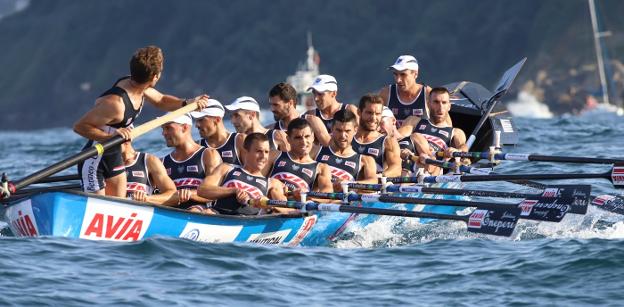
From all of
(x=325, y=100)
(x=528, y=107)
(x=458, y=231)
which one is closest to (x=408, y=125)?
(x=325, y=100)

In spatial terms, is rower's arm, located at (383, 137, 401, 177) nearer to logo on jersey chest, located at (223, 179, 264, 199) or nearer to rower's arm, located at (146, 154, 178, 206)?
logo on jersey chest, located at (223, 179, 264, 199)

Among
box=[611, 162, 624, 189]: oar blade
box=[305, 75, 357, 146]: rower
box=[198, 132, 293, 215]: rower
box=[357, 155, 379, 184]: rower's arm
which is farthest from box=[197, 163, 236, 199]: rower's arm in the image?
box=[611, 162, 624, 189]: oar blade

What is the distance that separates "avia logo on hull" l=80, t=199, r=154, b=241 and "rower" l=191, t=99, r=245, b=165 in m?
2.23

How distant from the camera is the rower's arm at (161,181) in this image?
1170cm

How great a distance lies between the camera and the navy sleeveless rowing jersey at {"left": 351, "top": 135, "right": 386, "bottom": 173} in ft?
45.6

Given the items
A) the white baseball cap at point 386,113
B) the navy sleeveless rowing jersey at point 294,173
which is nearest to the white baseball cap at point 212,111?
the navy sleeveless rowing jersey at point 294,173

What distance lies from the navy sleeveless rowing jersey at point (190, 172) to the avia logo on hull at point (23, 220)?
1.84 metres

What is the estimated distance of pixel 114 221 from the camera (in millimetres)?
10734

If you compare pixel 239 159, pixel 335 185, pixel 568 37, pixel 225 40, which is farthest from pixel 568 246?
pixel 225 40

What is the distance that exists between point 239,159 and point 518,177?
293 cm

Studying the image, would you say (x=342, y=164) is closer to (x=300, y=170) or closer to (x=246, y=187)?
(x=300, y=170)

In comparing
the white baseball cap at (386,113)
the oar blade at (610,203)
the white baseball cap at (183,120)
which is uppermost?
the white baseball cap at (386,113)

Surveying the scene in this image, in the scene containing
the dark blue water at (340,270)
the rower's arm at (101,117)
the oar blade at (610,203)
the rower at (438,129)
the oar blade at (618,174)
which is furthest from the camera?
the rower at (438,129)

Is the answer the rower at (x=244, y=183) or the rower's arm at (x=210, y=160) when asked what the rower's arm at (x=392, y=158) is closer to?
the rower at (x=244, y=183)
